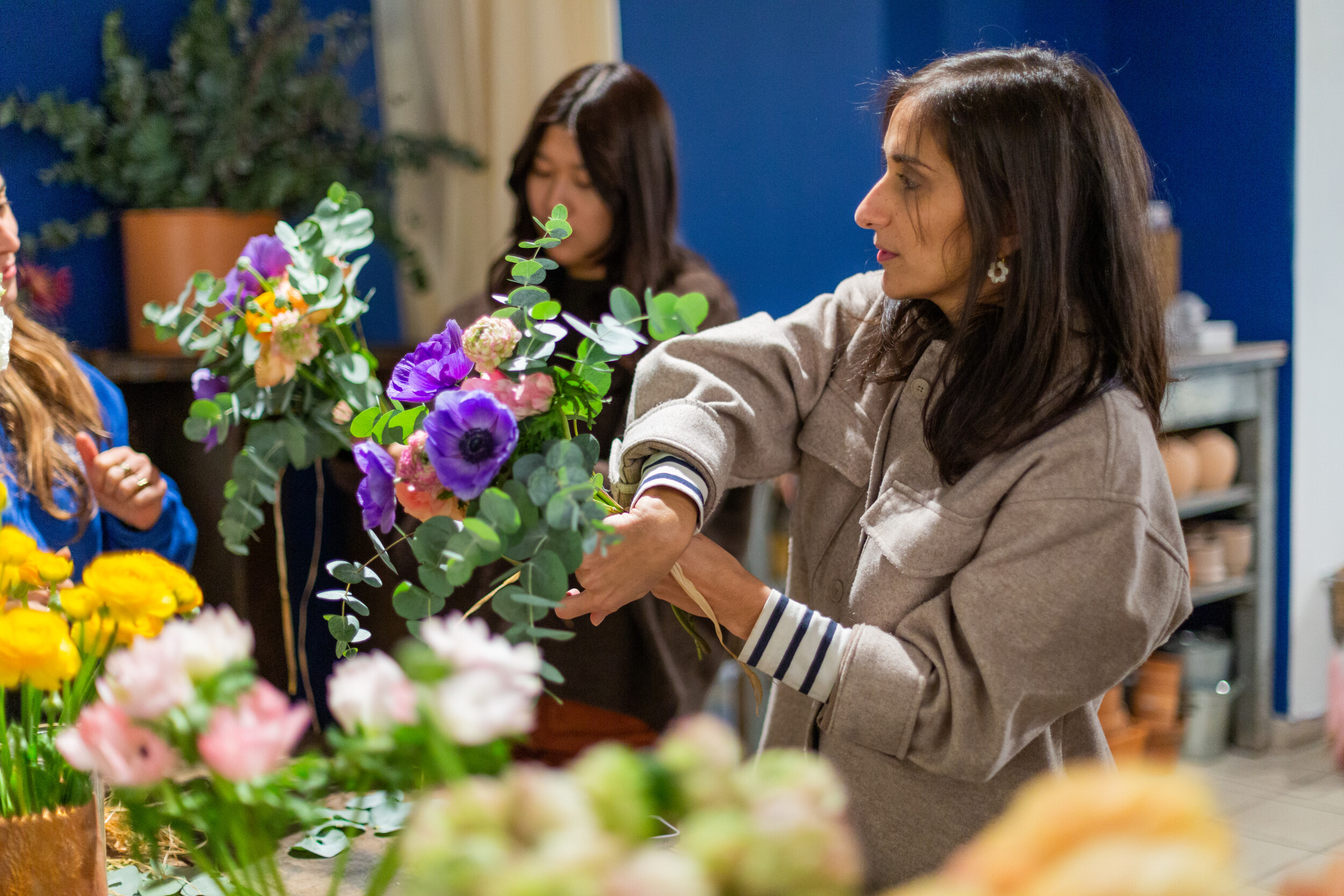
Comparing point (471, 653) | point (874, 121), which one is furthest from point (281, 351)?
point (874, 121)

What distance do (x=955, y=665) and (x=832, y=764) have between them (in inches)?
8.1

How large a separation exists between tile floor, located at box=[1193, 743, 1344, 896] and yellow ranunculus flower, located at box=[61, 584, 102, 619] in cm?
249

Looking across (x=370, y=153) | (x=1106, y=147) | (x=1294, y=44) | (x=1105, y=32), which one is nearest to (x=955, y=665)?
(x=1106, y=147)

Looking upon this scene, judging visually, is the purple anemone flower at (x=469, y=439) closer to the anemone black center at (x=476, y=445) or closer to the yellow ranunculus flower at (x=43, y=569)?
the anemone black center at (x=476, y=445)

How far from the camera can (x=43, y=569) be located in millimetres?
773

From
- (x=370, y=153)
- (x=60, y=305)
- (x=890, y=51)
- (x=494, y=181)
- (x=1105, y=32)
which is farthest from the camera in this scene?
(x=1105, y=32)

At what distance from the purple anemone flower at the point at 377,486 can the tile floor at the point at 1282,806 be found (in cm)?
232

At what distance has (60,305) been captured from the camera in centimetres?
225

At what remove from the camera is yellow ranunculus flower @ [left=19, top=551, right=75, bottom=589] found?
0.78 m

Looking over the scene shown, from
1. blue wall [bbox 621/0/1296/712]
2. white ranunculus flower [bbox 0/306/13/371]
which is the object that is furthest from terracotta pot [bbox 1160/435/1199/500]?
white ranunculus flower [bbox 0/306/13/371]

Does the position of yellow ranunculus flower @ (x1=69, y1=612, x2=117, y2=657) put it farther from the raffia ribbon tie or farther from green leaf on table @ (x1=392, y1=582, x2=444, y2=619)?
the raffia ribbon tie

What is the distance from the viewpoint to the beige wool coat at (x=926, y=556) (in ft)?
3.10

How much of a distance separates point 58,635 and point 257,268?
2.05ft

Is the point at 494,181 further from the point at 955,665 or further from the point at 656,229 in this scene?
the point at 955,665
